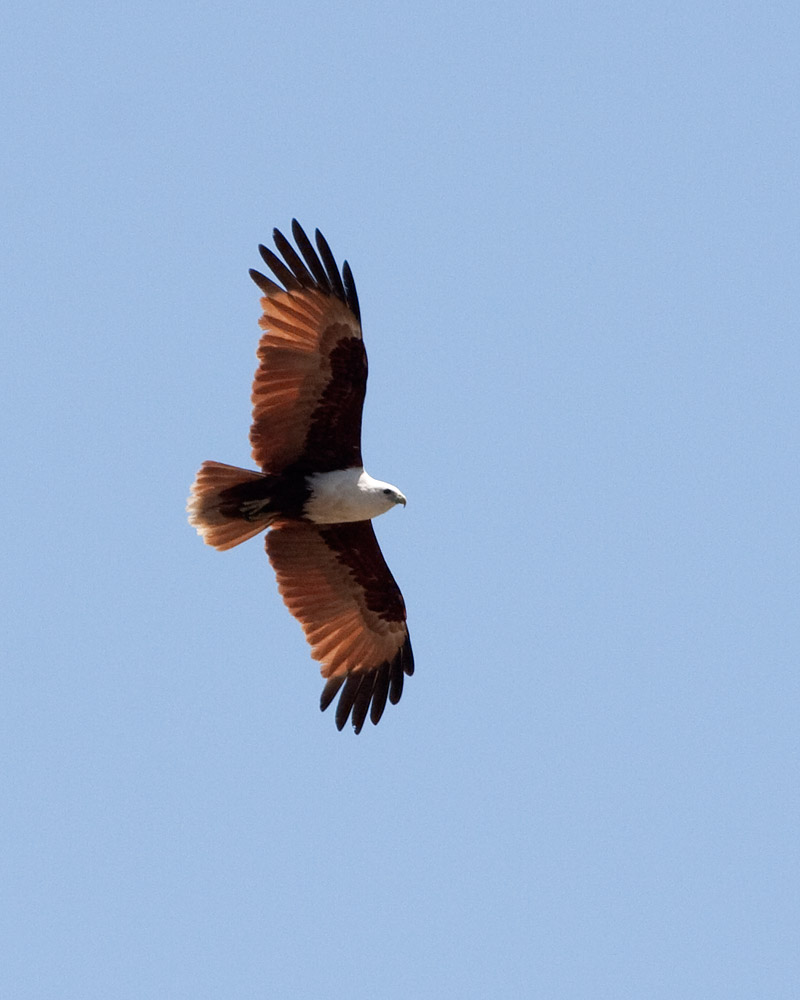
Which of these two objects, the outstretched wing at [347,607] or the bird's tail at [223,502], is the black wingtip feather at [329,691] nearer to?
the outstretched wing at [347,607]

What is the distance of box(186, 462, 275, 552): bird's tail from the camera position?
50.2 feet

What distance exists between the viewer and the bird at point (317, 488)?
15.1 meters

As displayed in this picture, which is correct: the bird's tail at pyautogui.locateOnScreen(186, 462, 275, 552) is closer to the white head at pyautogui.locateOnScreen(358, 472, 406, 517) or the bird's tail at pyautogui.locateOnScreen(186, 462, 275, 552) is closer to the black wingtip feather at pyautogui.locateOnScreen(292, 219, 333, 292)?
the white head at pyautogui.locateOnScreen(358, 472, 406, 517)

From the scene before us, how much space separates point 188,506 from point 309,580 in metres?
1.53

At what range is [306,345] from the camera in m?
15.1

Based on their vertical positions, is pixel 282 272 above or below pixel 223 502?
above

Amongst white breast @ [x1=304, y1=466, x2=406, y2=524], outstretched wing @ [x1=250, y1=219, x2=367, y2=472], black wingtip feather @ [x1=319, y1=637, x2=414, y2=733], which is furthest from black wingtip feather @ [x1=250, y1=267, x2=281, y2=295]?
black wingtip feather @ [x1=319, y1=637, x2=414, y2=733]

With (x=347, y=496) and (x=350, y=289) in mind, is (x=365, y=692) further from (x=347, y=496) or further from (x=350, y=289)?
(x=350, y=289)

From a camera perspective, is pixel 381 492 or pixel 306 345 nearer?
pixel 306 345

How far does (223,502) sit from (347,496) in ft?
3.37

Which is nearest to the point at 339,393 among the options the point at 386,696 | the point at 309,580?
the point at 309,580

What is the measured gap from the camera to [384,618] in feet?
54.9

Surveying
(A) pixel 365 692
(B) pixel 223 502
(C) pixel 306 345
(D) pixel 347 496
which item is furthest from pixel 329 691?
(C) pixel 306 345

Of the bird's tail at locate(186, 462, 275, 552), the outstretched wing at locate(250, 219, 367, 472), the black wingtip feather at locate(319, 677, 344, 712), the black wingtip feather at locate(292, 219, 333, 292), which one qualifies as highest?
the black wingtip feather at locate(292, 219, 333, 292)
